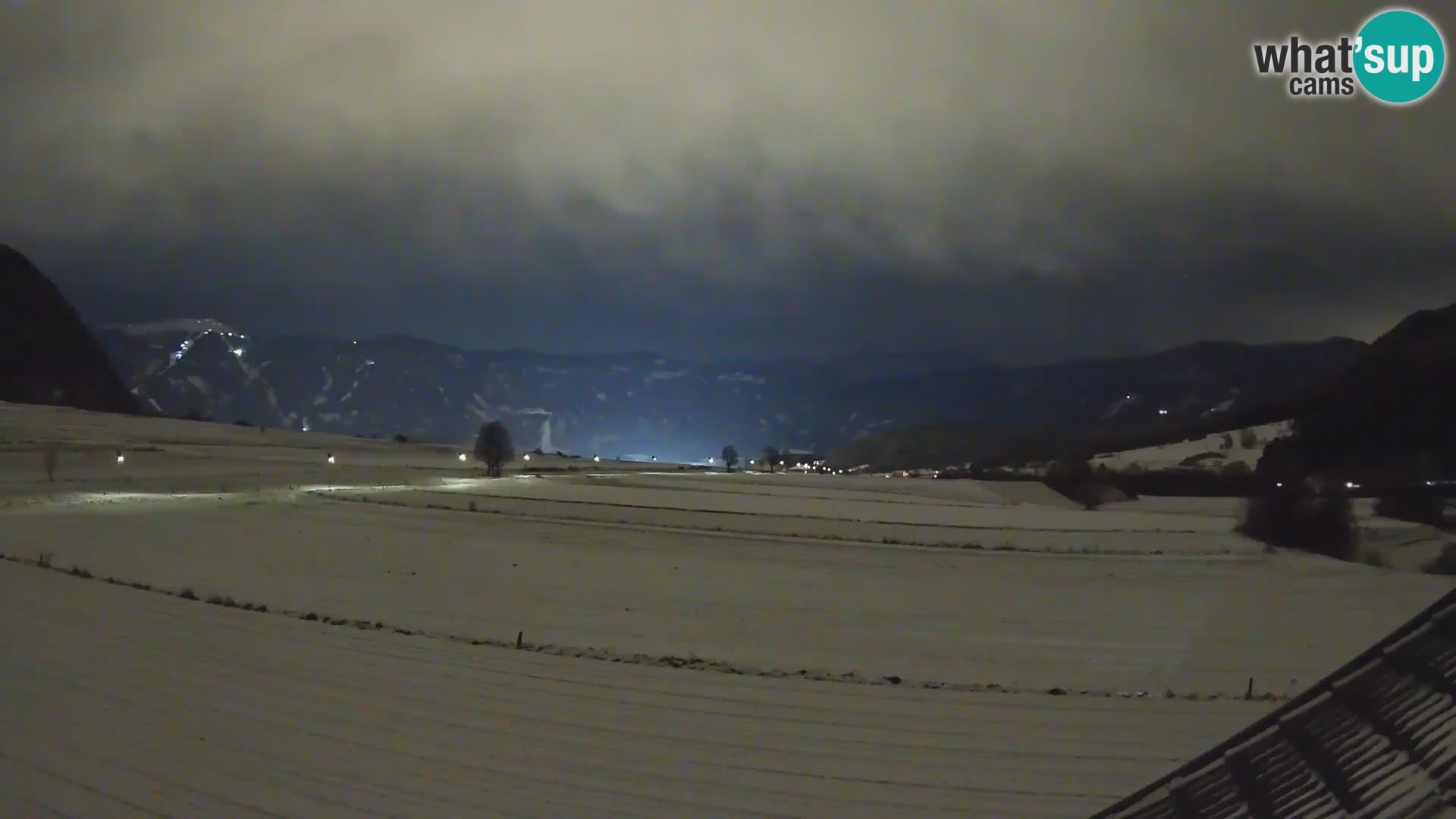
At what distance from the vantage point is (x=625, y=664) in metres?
18.2

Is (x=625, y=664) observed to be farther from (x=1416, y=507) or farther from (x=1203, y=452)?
(x=1203, y=452)

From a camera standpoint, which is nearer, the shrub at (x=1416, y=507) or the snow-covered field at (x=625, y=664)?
the snow-covered field at (x=625, y=664)

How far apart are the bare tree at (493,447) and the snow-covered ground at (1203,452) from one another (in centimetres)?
5905

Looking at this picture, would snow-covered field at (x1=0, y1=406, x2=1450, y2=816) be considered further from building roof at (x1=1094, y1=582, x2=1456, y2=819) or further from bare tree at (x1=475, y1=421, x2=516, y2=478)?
bare tree at (x1=475, y1=421, x2=516, y2=478)

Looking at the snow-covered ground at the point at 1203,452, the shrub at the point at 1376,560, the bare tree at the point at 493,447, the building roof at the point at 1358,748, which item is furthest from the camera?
the bare tree at the point at 493,447

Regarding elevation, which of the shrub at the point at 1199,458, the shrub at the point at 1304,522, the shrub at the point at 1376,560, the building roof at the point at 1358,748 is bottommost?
the shrub at the point at 1376,560

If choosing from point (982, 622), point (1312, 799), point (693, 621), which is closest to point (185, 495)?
point (693, 621)

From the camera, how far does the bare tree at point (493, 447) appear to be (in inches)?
4052

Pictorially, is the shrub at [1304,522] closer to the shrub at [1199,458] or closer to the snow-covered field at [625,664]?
the snow-covered field at [625,664]

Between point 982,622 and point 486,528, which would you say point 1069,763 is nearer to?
point 982,622

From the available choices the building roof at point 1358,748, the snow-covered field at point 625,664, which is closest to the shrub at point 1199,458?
the snow-covered field at point 625,664

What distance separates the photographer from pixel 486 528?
4497 centimetres

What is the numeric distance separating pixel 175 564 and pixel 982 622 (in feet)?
77.0

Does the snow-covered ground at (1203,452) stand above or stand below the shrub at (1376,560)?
above
